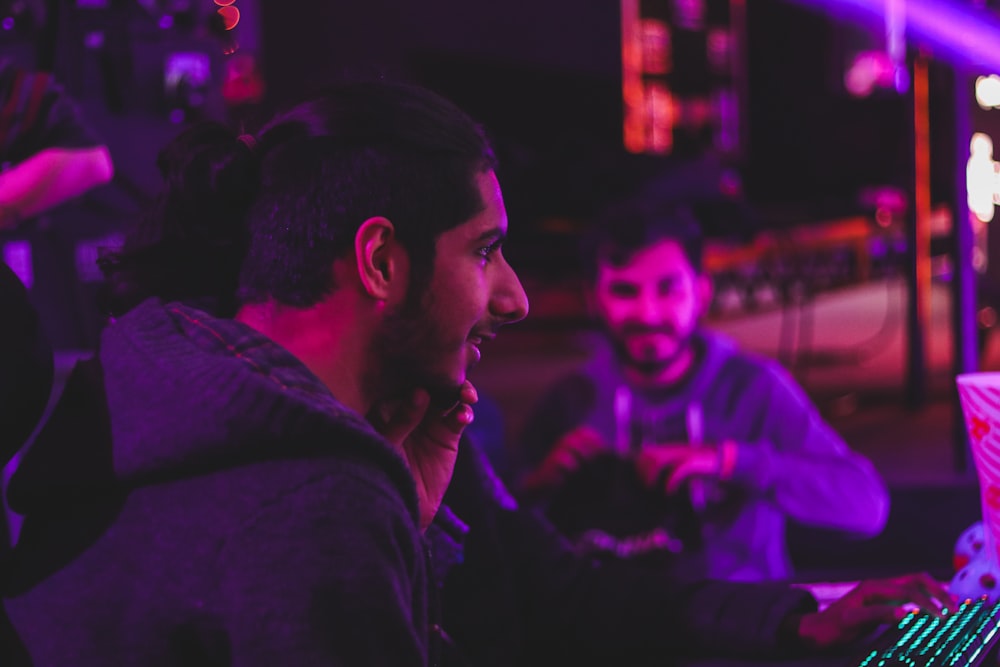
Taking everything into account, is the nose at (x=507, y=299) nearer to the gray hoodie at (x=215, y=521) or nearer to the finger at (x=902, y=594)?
the gray hoodie at (x=215, y=521)

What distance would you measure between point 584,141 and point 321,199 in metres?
3.84

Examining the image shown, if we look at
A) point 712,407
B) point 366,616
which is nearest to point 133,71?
point 712,407

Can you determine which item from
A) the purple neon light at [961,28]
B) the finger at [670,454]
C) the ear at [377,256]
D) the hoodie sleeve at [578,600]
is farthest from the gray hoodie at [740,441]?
the ear at [377,256]

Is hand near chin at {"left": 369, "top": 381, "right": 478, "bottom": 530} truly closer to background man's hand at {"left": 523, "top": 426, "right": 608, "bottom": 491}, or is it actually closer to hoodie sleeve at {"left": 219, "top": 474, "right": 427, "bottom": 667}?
hoodie sleeve at {"left": 219, "top": 474, "right": 427, "bottom": 667}

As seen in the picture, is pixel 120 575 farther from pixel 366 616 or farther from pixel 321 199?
pixel 321 199

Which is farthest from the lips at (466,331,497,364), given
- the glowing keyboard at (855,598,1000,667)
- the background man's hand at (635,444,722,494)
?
the background man's hand at (635,444,722,494)

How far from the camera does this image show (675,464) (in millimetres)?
1728

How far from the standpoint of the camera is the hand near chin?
95cm

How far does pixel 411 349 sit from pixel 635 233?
1.19 metres

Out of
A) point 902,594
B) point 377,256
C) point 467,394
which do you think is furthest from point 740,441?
point 377,256

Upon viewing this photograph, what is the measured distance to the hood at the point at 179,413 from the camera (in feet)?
2.23

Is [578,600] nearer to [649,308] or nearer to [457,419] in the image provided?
[457,419]

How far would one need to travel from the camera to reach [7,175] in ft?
6.42

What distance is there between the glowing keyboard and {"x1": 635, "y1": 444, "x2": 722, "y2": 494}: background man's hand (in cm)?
71
